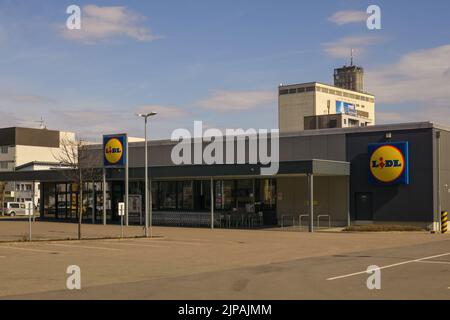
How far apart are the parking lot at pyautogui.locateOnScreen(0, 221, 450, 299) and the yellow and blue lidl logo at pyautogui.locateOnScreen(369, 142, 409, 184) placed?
9.13 metres

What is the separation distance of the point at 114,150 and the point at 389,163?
731 inches

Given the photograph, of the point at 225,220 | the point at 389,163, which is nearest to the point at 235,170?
the point at 225,220

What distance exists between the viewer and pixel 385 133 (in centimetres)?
3731

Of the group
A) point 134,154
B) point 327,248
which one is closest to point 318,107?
point 134,154

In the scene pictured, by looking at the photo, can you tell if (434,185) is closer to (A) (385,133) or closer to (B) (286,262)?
(A) (385,133)

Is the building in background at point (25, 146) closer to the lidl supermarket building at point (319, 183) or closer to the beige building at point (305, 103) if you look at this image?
the beige building at point (305, 103)

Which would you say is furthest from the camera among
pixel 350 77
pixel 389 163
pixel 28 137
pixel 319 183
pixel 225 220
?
pixel 350 77

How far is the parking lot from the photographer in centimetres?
1226

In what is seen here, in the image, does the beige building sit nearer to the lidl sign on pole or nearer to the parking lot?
the lidl sign on pole

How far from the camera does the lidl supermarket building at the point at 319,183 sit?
118 feet

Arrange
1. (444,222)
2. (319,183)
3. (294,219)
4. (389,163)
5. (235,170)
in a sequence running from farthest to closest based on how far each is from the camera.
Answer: (294,219) → (319,183) → (235,170) → (389,163) → (444,222)

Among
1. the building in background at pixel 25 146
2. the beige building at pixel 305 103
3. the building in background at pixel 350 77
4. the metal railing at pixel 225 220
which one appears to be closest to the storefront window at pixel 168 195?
the metal railing at pixel 225 220

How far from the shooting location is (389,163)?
36625 mm

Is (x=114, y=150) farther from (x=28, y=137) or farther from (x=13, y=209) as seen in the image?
(x=28, y=137)
